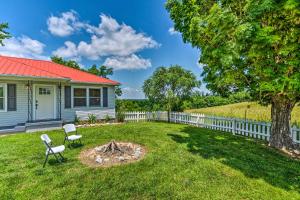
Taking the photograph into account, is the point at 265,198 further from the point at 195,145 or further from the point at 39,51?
the point at 39,51

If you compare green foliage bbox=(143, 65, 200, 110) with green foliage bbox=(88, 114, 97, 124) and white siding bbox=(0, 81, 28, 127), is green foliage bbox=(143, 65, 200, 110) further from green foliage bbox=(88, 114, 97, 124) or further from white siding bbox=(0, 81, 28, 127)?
white siding bbox=(0, 81, 28, 127)

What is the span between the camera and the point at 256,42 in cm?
458

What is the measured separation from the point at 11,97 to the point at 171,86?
35.9 ft

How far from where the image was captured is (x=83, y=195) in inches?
134

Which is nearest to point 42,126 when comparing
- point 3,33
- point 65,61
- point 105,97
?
point 105,97

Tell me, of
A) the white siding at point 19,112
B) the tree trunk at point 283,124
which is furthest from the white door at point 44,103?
the tree trunk at point 283,124

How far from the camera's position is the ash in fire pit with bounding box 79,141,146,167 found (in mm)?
4988

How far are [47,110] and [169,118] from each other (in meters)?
8.67

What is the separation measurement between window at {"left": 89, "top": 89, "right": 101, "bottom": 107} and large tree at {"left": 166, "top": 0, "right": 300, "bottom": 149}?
28.8 feet

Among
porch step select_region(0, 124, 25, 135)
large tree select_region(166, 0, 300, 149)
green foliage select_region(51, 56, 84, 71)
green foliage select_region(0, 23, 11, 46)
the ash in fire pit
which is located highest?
green foliage select_region(51, 56, 84, 71)

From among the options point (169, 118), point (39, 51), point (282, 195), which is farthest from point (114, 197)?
point (39, 51)

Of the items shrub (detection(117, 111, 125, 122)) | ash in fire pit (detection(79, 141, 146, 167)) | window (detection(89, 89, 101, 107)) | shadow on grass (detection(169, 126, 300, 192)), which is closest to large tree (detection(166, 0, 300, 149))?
shadow on grass (detection(169, 126, 300, 192))

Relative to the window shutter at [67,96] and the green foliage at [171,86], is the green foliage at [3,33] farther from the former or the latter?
the green foliage at [171,86]

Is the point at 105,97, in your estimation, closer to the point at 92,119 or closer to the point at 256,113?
the point at 92,119
